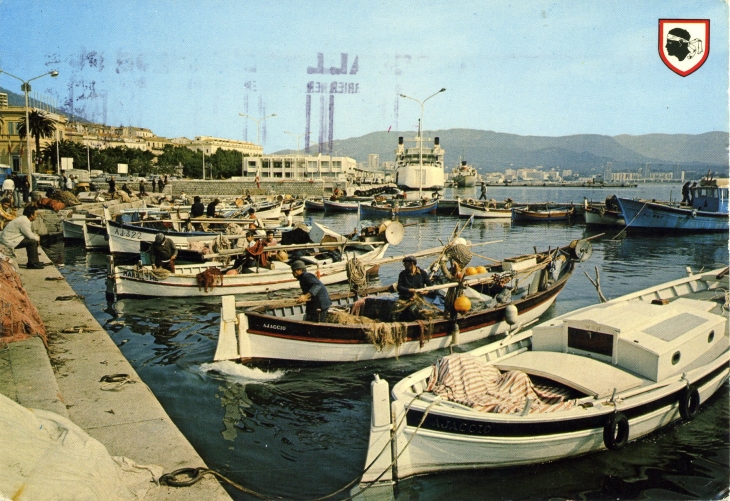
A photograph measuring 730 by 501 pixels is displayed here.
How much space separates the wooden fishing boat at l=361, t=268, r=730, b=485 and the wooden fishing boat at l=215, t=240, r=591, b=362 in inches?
98.8

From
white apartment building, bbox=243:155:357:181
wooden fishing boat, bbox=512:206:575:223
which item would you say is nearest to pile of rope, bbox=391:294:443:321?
wooden fishing boat, bbox=512:206:575:223

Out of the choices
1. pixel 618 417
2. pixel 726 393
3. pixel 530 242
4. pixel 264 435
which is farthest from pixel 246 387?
pixel 530 242

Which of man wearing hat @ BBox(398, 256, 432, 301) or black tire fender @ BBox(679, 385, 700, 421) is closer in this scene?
black tire fender @ BBox(679, 385, 700, 421)

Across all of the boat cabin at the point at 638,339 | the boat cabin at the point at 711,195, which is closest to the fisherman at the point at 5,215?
the boat cabin at the point at 638,339

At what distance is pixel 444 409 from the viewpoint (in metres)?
7.54

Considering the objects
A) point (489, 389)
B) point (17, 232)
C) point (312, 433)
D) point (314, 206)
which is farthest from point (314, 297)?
point (314, 206)

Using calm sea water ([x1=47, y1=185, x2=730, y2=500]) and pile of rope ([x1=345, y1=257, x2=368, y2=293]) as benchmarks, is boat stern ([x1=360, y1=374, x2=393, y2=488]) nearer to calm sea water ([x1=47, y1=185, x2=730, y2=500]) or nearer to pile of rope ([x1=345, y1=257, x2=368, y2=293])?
calm sea water ([x1=47, y1=185, x2=730, y2=500])

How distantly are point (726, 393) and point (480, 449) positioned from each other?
649cm

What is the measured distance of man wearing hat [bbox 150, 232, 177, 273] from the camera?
19.0 meters

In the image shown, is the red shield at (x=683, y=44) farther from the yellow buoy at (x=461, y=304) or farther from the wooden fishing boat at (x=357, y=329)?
the yellow buoy at (x=461, y=304)

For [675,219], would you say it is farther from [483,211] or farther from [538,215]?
[483,211]

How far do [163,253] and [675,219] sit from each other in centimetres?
3635

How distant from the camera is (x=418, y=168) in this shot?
86.2 m

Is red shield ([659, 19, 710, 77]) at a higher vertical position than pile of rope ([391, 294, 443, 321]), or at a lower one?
higher
